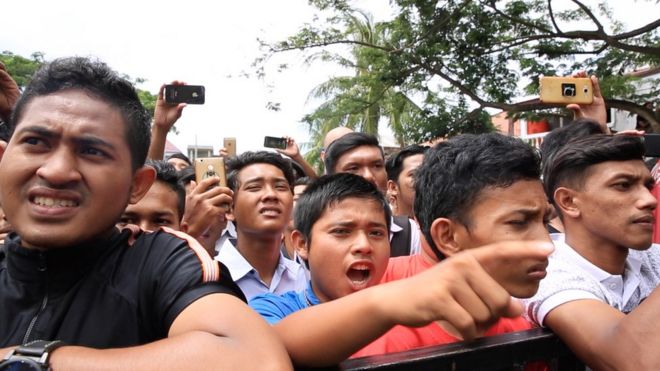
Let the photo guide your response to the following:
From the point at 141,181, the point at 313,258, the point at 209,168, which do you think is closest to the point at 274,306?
the point at 313,258

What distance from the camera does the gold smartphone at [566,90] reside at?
10.8 feet

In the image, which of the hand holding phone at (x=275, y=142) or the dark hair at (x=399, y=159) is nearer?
the dark hair at (x=399, y=159)

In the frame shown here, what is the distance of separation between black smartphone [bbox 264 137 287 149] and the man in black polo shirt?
305cm

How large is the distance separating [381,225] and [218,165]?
0.93m

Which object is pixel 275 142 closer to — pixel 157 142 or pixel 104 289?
pixel 157 142

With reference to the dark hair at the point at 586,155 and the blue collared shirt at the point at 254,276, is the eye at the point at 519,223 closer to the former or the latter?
the dark hair at the point at 586,155

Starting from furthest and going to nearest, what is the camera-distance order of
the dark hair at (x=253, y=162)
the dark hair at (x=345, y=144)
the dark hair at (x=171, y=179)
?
the dark hair at (x=345, y=144)
the dark hair at (x=253, y=162)
the dark hair at (x=171, y=179)

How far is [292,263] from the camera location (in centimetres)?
341

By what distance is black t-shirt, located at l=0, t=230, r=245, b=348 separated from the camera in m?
1.29

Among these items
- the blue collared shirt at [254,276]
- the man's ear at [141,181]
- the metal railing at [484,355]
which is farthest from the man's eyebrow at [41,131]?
the blue collared shirt at [254,276]

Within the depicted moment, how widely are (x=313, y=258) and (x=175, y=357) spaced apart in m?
1.08

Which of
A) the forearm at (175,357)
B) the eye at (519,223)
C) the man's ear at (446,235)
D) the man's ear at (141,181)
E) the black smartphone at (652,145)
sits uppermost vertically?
the black smartphone at (652,145)

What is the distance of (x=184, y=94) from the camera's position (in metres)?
3.29

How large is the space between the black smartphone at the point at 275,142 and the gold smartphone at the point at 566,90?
6.83 ft
